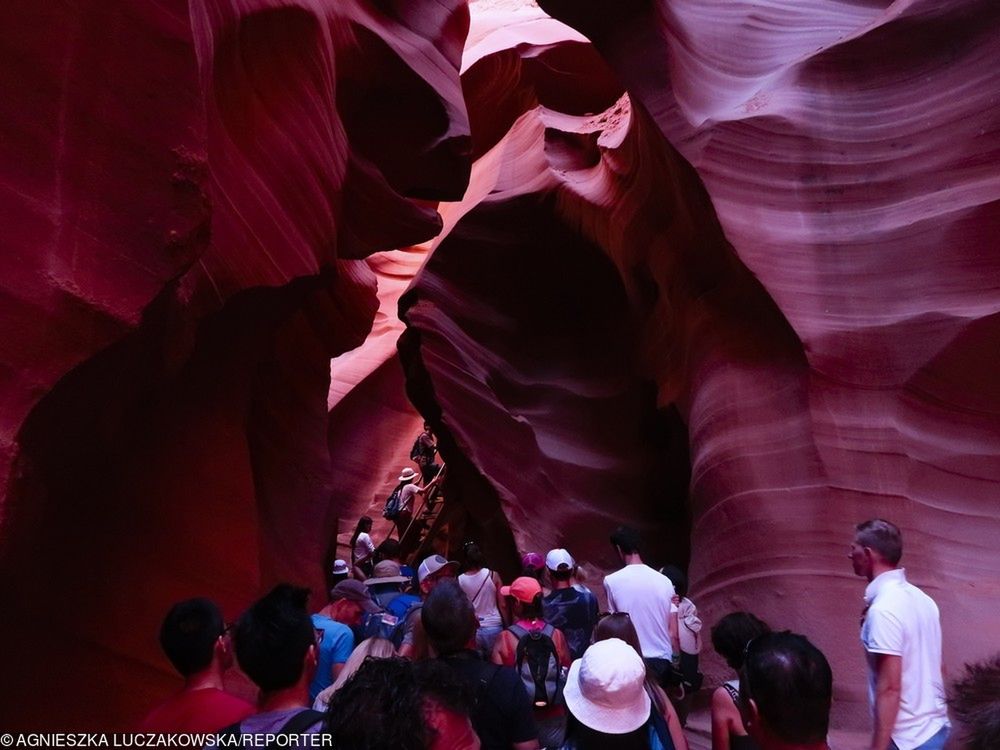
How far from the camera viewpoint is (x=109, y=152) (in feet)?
11.4

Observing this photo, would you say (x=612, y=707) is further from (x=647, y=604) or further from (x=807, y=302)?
(x=807, y=302)

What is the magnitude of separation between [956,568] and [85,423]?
193 inches

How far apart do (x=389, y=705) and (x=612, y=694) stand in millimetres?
855

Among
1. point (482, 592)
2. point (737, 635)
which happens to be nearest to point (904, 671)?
point (737, 635)

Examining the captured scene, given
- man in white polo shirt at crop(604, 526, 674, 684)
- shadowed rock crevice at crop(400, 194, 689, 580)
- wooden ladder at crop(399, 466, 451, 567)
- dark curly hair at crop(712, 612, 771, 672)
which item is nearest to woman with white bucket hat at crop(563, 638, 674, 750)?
Answer: dark curly hair at crop(712, 612, 771, 672)

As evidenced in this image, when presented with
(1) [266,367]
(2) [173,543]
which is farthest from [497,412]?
(2) [173,543]

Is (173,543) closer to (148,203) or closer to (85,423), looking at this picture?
(85,423)

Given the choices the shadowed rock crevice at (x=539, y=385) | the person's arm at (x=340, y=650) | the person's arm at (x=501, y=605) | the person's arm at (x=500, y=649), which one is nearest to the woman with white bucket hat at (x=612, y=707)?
the person's arm at (x=500, y=649)

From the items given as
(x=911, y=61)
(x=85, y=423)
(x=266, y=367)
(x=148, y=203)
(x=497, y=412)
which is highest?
(x=911, y=61)

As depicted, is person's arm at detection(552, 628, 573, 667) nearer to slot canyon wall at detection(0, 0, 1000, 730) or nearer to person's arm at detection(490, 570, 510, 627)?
person's arm at detection(490, 570, 510, 627)

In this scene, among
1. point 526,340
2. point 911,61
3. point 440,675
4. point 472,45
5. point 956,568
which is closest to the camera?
point 440,675

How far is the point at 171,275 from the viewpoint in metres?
3.65

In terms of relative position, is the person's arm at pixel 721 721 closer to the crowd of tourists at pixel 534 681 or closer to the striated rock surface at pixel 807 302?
the crowd of tourists at pixel 534 681

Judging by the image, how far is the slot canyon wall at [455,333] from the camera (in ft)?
11.5
